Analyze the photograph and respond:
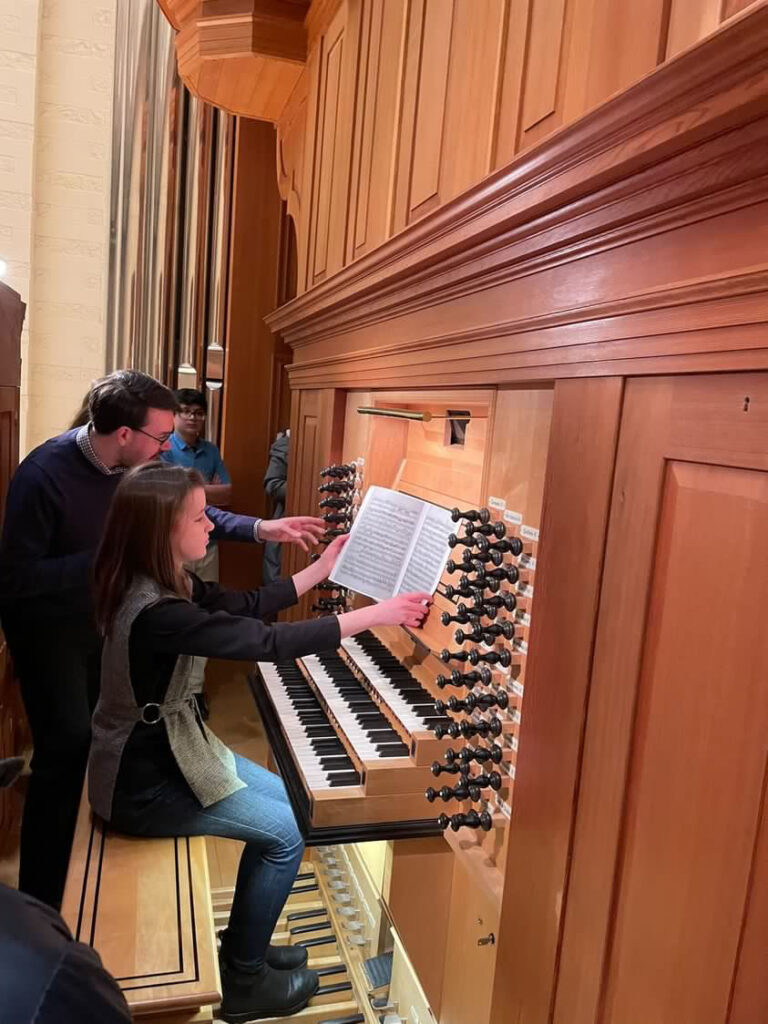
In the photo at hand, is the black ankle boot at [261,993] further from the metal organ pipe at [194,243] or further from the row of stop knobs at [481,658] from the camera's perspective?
the metal organ pipe at [194,243]

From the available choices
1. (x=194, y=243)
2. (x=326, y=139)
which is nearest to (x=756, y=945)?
(x=326, y=139)

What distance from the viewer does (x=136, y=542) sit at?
75.4 inches

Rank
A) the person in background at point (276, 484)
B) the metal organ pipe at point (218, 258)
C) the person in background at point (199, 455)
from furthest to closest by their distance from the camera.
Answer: the metal organ pipe at point (218, 258) → the person in background at point (276, 484) → the person in background at point (199, 455)

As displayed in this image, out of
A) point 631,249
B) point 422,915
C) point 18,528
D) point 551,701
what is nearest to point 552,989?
point 551,701

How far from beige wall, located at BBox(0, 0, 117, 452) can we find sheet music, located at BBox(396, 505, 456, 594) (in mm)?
4242

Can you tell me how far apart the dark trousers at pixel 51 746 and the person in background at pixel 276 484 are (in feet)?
6.03

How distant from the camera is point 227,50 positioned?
317cm

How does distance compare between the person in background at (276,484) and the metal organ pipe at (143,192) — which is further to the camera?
the metal organ pipe at (143,192)

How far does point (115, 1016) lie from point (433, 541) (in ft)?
4.71

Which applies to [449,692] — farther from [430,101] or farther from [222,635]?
[430,101]

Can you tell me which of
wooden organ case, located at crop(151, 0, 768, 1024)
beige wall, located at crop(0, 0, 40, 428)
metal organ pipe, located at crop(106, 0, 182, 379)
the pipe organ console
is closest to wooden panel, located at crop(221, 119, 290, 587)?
metal organ pipe, located at crop(106, 0, 182, 379)

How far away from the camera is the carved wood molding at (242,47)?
9.84ft

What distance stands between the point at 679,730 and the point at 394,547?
118 centimetres

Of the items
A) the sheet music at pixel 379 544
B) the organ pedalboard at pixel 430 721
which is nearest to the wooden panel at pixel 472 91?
the organ pedalboard at pixel 430 721
